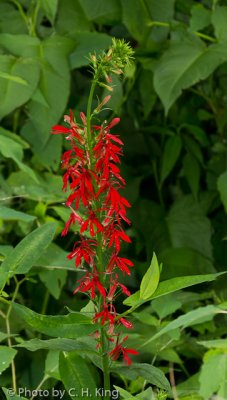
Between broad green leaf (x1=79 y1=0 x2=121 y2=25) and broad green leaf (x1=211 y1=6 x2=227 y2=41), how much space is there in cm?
19

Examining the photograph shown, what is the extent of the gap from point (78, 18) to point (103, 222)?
3.12ft

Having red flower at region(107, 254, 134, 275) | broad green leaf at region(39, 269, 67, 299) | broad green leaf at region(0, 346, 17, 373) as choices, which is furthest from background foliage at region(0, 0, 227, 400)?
red flower at region(107, 254, 134, 275)

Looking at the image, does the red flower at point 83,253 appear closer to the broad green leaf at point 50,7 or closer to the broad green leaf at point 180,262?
the broad green leaf at point 50,7

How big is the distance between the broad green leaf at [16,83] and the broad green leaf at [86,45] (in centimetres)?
10

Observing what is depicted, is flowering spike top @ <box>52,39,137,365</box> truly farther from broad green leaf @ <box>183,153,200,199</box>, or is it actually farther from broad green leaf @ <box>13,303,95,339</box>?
broad green leaf @ <box>183,153,200,199</box>

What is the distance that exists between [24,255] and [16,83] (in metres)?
0.65

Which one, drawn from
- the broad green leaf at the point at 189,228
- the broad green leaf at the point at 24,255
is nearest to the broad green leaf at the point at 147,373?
the broad green leaf at the point at 24,255

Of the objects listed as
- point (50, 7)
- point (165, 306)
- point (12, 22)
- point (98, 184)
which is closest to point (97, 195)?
point (98, 184)

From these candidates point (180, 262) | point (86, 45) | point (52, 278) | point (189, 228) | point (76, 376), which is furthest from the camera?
point (189, 228)

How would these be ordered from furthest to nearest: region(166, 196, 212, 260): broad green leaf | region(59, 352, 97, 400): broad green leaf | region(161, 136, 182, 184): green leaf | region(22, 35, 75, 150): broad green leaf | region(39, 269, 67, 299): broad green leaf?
region(166, 196, 212, 260): broad green leaf → region(161, 136, 182, 184): green leaf → region(22, 35, 75, 150): broad green leaf → region(39, 269, 67, 299): broad green leaf → region(59, 352, 97, 400): broad green leaf

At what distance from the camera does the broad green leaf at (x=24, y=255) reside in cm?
80

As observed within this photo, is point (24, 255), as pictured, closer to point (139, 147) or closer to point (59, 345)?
point (59, 345)

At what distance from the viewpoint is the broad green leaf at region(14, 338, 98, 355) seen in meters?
0.73

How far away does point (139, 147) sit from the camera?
71.4 inches
